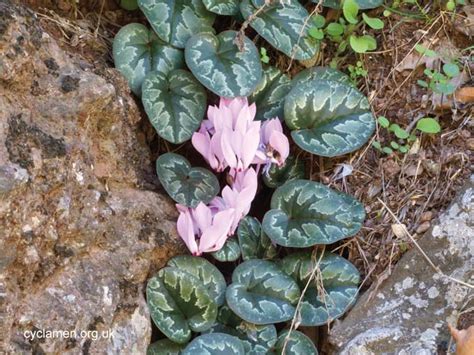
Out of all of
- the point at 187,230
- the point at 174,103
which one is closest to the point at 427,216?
the point at 187,230

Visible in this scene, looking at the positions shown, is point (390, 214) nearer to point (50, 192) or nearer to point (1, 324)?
point (50, 192)

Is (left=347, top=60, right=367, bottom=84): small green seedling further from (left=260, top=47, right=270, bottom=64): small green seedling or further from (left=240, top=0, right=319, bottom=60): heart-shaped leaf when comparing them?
(left=260, top=47, right=270, bottom=64): small green seedling

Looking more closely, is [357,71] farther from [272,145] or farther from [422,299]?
[422,299]

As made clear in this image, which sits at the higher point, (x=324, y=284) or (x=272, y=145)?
(x=272, y=145)

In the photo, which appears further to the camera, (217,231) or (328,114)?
(328,114)

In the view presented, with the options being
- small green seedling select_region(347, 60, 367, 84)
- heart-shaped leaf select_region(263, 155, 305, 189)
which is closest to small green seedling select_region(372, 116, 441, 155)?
small green seedling select_region(347, 60, 367, 84)

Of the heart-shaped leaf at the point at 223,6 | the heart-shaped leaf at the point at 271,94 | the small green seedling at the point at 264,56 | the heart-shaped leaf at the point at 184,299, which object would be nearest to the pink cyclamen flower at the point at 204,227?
the heart-shaped leaf at the point at 184,299

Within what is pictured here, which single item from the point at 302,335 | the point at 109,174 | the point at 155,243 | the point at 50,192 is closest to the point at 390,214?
the point at 302,335
